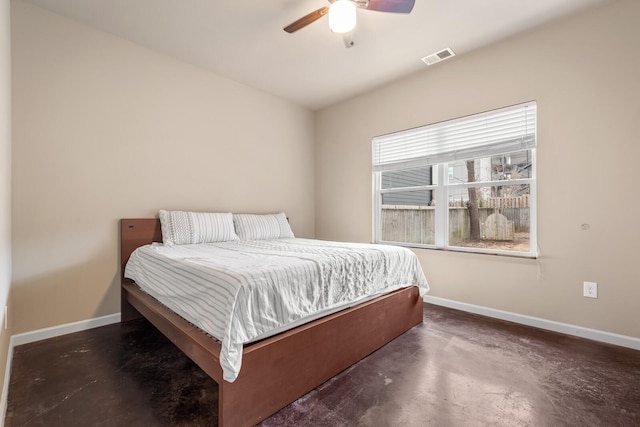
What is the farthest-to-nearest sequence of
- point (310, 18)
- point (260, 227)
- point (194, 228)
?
point (260, 227)
point (194, 228)
point (310, 18)

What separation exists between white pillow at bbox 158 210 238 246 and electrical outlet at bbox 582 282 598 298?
320 centimetres

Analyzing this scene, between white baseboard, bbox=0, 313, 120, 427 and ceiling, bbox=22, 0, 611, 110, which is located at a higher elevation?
ceiling, bbox=22, 0, 611, 110

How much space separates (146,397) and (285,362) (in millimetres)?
816

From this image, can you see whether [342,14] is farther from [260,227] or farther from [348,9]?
[260,227]

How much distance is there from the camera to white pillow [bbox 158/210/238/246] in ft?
8.90

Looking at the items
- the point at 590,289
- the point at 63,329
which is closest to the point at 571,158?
the point at 590,289

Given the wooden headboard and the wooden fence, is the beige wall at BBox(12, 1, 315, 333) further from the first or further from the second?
the wooden fence

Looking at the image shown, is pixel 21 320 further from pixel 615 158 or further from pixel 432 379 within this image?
pixel 615 158

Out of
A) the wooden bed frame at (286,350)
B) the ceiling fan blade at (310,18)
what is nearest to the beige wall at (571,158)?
the wooden bed frame at (286,350)

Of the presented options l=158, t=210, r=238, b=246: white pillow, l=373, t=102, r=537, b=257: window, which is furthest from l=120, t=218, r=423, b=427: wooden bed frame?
l=373, t=102, r=537, b=257: window

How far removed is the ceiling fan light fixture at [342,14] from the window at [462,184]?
5.58ft

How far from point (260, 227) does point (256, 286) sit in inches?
78.3

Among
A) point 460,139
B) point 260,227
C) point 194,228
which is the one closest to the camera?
point 194,228

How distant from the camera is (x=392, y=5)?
189 centimetres
